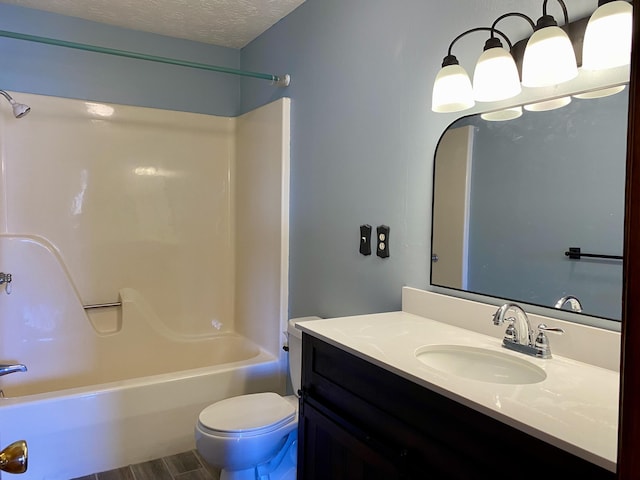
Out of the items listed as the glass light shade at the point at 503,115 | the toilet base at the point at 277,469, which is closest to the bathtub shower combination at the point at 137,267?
the toilet base at the point at 277,469

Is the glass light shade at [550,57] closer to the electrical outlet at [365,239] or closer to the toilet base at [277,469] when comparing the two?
the electrical outlet at [365,239]

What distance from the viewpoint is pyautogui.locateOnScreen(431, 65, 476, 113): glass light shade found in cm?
155

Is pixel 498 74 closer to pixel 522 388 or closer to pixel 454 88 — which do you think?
pixel 454 88

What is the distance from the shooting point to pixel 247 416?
1969mm

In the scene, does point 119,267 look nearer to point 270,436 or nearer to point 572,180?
point 270,436

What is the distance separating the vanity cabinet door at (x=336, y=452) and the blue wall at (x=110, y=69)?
237 centimetres

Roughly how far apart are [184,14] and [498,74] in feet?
6.63

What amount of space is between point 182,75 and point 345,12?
4.61 feet

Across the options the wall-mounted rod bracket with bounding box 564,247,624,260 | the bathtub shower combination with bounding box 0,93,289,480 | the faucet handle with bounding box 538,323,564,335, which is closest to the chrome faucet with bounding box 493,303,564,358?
the faucet handle with bounding box 538,323,564,335

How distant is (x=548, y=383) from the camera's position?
111 cm

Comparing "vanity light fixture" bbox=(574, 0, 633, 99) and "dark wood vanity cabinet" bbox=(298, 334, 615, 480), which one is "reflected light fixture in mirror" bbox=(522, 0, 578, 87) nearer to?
"vanity light fixture" bbox=(574, 0, 633, 99)

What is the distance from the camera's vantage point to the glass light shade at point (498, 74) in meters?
1.42

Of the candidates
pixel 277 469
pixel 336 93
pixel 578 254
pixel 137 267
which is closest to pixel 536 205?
pixel 578 254

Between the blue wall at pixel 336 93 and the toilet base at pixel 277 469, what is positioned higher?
the blue wall at pixel 336 93
